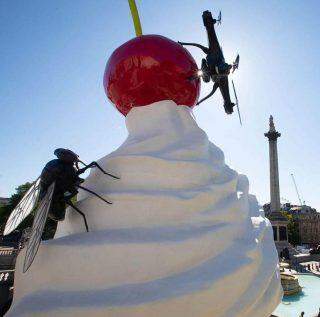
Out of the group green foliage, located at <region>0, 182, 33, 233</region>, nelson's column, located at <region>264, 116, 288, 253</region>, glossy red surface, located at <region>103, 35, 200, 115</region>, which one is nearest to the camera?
glossy red surface, located at <region>103, 35, 200, 115</region>

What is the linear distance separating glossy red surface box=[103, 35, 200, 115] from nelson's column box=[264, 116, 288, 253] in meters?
31.0

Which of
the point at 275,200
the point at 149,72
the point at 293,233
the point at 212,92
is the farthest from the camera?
the point at 293,233

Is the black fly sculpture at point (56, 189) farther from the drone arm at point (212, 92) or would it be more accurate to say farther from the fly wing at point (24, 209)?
the drone arm at point (212, 92)

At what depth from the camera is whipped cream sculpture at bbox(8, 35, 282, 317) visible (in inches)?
99.9

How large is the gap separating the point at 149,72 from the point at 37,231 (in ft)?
7.91

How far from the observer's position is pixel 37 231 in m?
2.56

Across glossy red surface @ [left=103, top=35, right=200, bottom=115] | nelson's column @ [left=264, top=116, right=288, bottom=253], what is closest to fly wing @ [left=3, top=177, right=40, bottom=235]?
glossy red surface @ [left=103, top=35, right=200, bottom=115]

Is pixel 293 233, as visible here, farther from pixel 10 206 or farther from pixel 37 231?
pixel 37 231

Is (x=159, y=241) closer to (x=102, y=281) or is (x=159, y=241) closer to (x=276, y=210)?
(x=102, y=281)

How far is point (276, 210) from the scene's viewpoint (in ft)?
119

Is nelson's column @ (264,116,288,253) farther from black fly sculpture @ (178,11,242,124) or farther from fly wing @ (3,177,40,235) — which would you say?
fly wing @ (3,177,40,235)

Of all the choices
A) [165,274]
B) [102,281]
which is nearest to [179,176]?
[165,274]

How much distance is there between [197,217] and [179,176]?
487 mm

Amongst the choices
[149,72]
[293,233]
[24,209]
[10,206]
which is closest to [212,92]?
[149,72]
